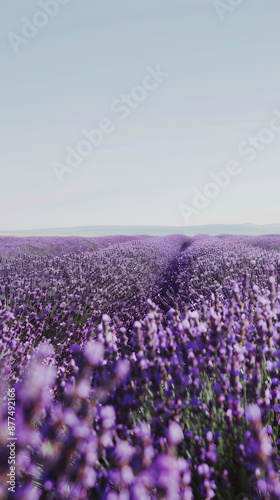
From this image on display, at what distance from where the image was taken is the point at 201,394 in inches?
65.6

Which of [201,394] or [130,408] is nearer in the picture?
[130,408]

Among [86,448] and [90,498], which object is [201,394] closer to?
[90,498]

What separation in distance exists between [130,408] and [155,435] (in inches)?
6.4

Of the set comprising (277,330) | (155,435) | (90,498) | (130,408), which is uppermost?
(277,330)

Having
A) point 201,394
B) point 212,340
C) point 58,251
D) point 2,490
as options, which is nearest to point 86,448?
point 2,490

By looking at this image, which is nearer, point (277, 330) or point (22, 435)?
point (22, 435)

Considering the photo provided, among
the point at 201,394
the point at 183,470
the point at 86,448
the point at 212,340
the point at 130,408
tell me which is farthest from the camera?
the point at 201,394

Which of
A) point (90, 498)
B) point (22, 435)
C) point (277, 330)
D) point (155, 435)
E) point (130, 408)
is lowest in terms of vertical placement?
point (90, 498)

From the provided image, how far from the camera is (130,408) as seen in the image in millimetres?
1379

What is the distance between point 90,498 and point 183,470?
1.66ft

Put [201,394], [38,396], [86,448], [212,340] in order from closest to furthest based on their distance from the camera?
[38,396], [86,448], [212,340], [201,394]

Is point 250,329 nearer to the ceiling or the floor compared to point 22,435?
nearer to the floor

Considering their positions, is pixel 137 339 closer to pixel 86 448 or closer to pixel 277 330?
pixel 86 448

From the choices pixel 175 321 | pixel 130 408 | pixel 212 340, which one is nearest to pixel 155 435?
pixel 130 408
